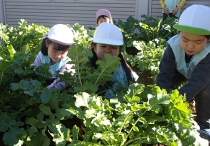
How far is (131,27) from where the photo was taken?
6.27 meters

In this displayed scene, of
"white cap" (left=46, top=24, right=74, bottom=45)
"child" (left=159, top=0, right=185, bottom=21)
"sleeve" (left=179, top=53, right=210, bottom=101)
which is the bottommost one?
"sleeve" (left=179, top=53, right=210, bottom=101)

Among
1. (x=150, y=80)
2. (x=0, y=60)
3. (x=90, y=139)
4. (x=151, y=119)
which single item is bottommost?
(x=150, y=80)

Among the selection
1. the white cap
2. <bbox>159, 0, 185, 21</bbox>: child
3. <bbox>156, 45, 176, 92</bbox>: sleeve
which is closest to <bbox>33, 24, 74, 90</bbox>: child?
the white cap

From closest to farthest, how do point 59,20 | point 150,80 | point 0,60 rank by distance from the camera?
1. point 0,60
2. point 150,80
3. point 59,20

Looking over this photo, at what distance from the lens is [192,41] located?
8.66ft

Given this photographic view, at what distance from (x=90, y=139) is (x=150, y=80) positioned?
278cm

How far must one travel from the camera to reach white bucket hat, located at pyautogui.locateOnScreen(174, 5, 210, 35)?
2.54 meters

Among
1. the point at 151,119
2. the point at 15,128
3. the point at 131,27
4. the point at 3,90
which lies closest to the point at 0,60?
the point at 3,90

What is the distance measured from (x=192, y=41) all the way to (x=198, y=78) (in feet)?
1.16

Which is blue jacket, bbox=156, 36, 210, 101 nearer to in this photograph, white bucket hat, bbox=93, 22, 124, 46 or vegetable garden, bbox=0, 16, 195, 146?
white bucket hat, bbox=93, 22, 124, 46

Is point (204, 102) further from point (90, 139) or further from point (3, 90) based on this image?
point (3, 90)

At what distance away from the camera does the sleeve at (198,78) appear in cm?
278

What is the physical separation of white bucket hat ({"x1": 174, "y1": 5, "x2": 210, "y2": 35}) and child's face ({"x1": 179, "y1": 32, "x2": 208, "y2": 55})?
8 cm

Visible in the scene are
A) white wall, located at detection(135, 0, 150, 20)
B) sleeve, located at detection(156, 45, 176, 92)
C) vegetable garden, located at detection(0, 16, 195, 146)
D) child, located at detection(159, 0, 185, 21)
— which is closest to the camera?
vegetable garden, located at detection(0, 16, 195, 146)
